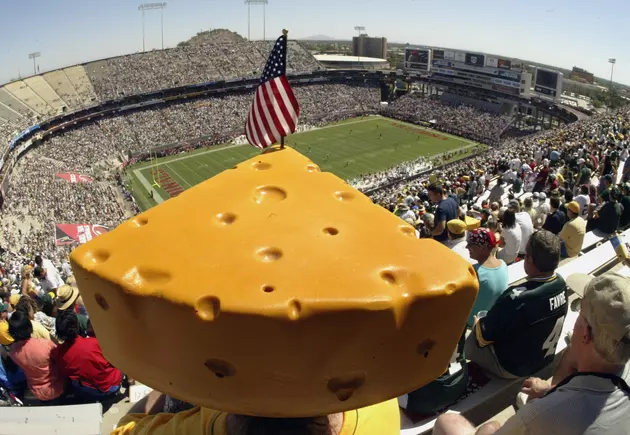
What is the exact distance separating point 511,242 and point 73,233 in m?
22.8

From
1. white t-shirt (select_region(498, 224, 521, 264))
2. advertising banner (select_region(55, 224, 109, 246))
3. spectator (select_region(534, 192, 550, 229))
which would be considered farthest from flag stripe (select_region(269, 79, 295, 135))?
advertising banner (select_region(55, 224, 109, 246))

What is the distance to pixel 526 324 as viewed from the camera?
3504mm

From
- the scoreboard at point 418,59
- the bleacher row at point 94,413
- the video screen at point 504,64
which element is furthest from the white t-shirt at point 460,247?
the scoreboard at point 418,59

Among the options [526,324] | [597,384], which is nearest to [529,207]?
[526,324]

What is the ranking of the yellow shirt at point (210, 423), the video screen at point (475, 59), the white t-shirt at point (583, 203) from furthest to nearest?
1. the video screen at point (475, 59)
2. the white t-shirt at point (583, 203)
3. the yellow shirt at point (210, 423)

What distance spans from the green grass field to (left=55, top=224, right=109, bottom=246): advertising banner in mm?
6070

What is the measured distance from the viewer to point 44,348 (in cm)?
429

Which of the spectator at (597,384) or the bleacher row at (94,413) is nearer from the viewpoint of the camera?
the spectator at (597,384)

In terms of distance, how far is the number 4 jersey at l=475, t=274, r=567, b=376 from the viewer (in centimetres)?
347

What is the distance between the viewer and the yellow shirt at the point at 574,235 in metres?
6.66

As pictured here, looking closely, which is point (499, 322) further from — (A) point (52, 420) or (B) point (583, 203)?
(B) point (583, 203)

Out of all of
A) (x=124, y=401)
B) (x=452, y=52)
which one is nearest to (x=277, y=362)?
(x=124, y=401)

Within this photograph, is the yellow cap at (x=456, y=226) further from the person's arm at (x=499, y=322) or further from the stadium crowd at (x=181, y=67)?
the stadium crowd at (x=181, y=67)

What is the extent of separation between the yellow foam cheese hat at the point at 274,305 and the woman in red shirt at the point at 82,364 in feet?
7.64
